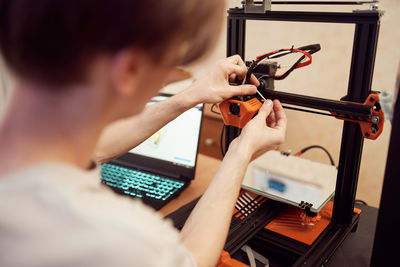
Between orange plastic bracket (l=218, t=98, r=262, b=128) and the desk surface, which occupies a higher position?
orange plastic bracket (l=218, t=98, r=262, b=128)

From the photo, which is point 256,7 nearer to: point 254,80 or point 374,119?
point 254,80

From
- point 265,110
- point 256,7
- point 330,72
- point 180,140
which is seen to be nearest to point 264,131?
point 265,110

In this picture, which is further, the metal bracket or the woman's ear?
the metal bracket

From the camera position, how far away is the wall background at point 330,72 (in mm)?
1464

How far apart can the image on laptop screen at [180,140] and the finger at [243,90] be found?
0.41 metres

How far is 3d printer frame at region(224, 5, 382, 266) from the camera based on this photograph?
2.34ft

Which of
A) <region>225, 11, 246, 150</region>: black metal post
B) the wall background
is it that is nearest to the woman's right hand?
<region>225, 11, 246, 150</region>: black metal post

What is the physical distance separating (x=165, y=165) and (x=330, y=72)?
3.01 feet

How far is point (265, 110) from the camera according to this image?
29.4 inches

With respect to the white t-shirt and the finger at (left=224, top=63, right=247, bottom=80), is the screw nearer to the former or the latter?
the finger at (left=224, top=63, right=247, bottom=80)

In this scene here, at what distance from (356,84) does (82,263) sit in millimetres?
640

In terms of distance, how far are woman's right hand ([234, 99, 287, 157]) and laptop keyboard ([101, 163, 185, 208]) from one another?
495 millimetres

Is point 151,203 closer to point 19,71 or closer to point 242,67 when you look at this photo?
point 242,67

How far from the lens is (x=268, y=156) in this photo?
1.14m
